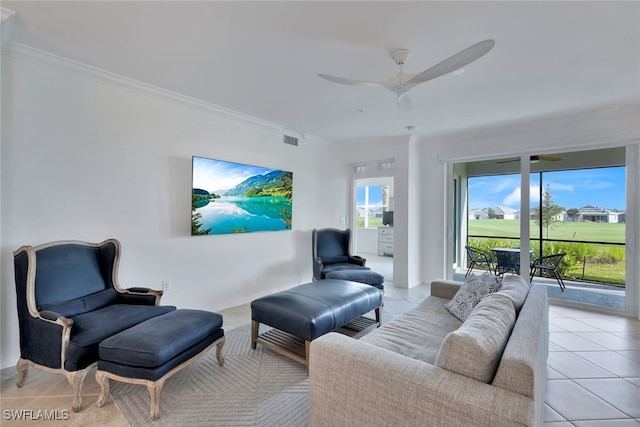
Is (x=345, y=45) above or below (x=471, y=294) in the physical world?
above

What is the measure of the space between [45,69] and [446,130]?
4.87 m

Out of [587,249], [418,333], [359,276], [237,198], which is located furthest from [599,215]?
[237,198]

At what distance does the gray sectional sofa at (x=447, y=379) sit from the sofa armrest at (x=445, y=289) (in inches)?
41.6

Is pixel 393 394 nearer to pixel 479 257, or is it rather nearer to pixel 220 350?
pixel 220 350

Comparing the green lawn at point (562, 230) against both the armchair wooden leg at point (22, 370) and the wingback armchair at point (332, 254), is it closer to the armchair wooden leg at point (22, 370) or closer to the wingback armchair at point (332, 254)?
the wingback armchair at point (332, 254)

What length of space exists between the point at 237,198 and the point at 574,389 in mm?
3745

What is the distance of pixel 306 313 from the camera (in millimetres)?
2330

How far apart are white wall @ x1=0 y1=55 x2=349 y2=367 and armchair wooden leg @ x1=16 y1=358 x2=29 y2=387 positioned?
406 mm

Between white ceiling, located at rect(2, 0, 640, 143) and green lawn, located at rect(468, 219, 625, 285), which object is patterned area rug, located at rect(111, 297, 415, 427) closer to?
white ceiling, located at rect(2, 0, 640, 143)

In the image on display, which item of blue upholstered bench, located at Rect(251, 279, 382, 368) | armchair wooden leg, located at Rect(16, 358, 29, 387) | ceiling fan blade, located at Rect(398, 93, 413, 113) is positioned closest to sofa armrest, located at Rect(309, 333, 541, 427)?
blue upholstered bench, located at Rect(251, 279, 382, 368)

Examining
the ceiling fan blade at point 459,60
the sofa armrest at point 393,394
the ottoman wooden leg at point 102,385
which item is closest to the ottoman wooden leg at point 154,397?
the ottoman wooden leg at point 102,385

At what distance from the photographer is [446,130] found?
455 centimetres

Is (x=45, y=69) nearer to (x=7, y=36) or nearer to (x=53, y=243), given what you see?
(x=7, y=36)

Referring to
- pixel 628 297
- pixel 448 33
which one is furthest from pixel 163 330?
pixel 628 297
